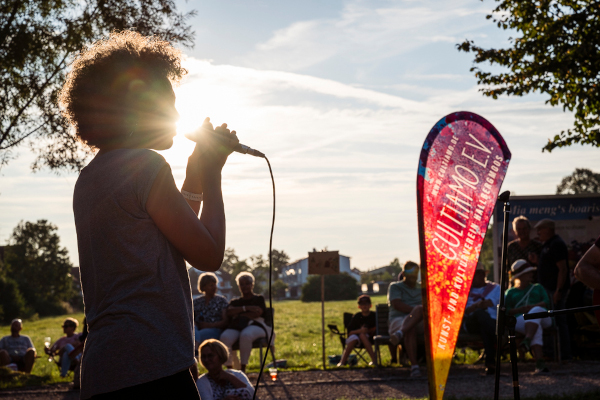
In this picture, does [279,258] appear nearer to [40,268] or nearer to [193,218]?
[40,268]

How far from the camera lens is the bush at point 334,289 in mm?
55219

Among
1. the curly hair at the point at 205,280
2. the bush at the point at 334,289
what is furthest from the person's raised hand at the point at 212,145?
the bush at the point at 334,289

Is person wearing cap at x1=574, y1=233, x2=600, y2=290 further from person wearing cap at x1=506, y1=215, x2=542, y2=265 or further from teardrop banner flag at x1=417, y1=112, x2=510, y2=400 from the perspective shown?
person wearing cap at x1=506, y1=215, x2=542, y2=265

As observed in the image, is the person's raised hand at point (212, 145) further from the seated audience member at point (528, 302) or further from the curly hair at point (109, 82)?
the seated audience member at point (528, 302)

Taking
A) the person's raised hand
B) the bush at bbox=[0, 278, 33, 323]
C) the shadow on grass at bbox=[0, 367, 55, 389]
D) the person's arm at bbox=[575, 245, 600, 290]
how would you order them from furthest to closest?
the bush at bbox=[0, 278, 33, 323], the shadow on grass at bbox=[0, 367, 55, 389], the person's arm at bbox=[575, 245, 600, 290], the person's raised hand

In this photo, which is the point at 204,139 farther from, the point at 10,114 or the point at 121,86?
the point at 10,114

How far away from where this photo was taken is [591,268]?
360 cm

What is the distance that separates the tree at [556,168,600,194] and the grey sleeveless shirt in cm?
8677

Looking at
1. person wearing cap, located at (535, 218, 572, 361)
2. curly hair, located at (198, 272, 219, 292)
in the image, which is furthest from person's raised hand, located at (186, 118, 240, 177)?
person wearing cap, located at (535, 218, 572, 361)

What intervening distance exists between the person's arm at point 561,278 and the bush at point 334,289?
44587 millimetres

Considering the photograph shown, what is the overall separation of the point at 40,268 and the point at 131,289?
2798 inches

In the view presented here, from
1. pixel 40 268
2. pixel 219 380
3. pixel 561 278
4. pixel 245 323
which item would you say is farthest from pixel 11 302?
pixel 219 380

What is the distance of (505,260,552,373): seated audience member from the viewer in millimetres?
9281

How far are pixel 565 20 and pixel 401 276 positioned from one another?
6.28 meters
